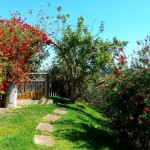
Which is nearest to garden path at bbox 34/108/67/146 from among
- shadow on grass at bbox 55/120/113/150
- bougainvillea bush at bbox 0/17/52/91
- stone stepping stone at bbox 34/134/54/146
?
stone stepping stone at bbox 34/134/54/146

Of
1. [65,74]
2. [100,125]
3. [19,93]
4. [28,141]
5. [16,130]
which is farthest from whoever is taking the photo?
[65,74]

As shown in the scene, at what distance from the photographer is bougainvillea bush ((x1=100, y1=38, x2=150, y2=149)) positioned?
11445 millimetres

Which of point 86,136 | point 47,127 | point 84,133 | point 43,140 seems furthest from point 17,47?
point 43,140

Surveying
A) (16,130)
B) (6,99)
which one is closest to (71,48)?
(6,99)

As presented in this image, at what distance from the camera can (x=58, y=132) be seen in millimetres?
11273

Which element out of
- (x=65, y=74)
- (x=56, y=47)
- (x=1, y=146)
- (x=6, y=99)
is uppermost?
(x=56, y=47)

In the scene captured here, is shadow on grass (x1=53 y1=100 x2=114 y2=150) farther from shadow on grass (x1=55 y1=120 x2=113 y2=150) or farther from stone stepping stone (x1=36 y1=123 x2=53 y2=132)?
stone stepping stone (x1=36 y1=123 x2=53 y2=132)

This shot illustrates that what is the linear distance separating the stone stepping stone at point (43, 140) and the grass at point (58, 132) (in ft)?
0.47

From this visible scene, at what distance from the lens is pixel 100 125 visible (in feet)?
47.7

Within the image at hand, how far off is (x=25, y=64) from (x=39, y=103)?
7.51 feet

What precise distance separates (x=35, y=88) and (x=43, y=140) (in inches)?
329

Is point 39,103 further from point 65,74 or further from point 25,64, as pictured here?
point 65,74

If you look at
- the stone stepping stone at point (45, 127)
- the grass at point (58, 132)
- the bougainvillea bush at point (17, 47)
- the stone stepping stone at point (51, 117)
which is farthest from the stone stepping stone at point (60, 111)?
the stone stepping stone at point (45, 127)

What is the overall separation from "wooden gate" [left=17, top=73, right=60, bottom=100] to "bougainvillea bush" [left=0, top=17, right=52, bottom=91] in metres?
1.21
